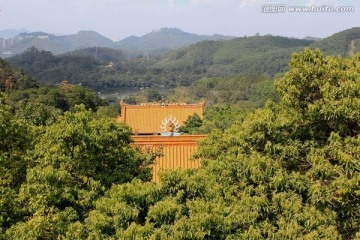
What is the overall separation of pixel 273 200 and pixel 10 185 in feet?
15.7

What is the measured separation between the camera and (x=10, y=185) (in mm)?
7527

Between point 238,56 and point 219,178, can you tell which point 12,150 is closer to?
point 219,178

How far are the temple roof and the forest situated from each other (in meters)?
16.3

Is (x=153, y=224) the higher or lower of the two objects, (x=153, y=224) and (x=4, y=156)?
the lower

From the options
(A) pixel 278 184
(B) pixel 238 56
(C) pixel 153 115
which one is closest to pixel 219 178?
(A) pixel 278 184

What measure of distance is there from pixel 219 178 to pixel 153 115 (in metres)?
18.4

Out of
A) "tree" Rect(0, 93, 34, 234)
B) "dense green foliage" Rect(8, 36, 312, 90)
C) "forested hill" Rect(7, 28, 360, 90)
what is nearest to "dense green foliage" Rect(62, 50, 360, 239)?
"tree" Rect(0, 93, 34, 234)

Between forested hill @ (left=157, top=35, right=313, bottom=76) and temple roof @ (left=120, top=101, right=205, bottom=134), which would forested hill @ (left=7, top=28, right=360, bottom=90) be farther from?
temple roof @ (left=120, top=101, right=205, bottom=134)

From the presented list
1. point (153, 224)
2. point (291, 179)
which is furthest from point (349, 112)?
point (153, 224)

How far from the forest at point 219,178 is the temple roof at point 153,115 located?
53.5ft

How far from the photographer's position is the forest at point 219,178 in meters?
5.52

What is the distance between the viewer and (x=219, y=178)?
23.4 feet

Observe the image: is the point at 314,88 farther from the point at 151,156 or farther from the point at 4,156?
the point at 4,156

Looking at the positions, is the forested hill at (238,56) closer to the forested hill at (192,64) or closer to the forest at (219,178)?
the forested hill at (192,64)
